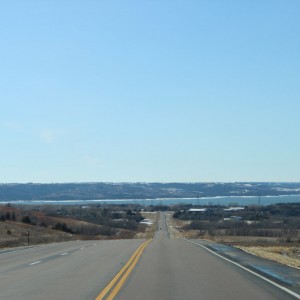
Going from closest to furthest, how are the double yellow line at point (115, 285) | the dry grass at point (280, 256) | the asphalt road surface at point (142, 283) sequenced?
the double yellow line at point (115, 285)
the asphalt road surface at point (142, 283)
the dry grass at point (280, 256)

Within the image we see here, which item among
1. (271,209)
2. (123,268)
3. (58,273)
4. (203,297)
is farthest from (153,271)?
(271,209)

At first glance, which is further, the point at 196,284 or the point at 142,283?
the point at 142,283

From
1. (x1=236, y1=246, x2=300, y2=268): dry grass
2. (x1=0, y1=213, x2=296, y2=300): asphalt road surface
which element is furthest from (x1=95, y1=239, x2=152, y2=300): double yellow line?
(x1=236, y1=246, x2=300, y2=268): dry grass

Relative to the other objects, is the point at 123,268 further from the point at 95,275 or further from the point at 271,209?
the point at 271,209

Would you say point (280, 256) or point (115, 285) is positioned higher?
point (115, 285)

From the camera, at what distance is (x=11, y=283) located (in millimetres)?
16734

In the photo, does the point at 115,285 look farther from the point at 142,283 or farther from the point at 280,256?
the point at 280,256

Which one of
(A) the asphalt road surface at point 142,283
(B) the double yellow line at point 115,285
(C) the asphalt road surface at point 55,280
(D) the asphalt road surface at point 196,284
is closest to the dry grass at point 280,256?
(A) the asphalt road surface at point 142,283

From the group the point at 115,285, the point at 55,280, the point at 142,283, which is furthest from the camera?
the point at 55,280

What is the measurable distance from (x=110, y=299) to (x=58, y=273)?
7235 millimetres

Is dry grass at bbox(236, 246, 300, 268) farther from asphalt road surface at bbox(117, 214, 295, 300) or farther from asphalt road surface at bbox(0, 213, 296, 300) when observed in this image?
asphalt road surface at bbox(117, 214, 295, 300)

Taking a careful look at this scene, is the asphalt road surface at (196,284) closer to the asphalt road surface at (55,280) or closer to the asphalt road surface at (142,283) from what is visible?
the asphalt road surface at (142,283)

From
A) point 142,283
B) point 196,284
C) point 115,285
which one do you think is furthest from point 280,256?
point 115,285

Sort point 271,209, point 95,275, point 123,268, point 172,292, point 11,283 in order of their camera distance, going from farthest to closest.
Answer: point 271,209
point 123,268
point 95,275
point 11,283
point 172,292
